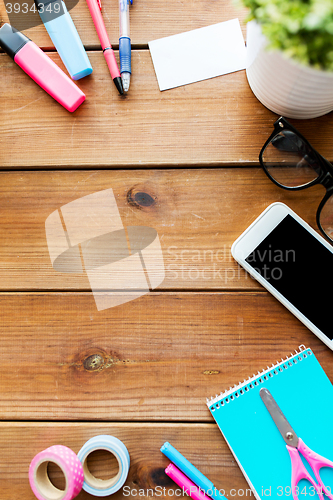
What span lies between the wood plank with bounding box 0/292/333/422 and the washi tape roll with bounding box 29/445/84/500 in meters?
0.08

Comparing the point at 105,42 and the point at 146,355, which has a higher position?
the point at 105,42

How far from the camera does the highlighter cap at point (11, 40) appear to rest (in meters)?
0.59

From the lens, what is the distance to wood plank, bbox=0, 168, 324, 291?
599 millimetres

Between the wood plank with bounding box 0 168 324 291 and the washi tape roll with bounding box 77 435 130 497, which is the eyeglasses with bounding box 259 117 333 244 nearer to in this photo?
Result: the wood plank with bounding box 0 168 324 291

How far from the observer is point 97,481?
1.80 ft

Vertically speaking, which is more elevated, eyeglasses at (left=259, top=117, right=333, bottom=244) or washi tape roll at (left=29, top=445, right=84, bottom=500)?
eyeglasses at (left=259, top=117, right=333, bottom=244)

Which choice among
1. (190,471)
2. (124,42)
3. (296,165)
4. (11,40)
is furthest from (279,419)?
(11,40)

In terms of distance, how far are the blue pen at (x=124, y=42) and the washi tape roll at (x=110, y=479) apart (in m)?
0.62

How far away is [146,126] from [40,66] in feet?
0.71

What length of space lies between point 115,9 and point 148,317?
Answer: 22.1 inches

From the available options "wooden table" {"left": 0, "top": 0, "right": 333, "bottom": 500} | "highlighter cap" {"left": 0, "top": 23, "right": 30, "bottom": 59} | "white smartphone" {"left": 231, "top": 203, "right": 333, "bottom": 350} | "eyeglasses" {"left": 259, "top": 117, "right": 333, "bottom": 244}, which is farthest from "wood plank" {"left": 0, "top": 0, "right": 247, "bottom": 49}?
"white smartphone" {"left": 231, "top": 203, "right": 333, "bottom": 350}

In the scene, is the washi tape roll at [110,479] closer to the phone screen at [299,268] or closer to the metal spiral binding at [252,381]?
the metal spiral binding at [252,381]

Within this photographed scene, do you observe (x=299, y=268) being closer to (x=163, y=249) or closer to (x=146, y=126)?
(x=163, y=249)

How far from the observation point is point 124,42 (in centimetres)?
59
